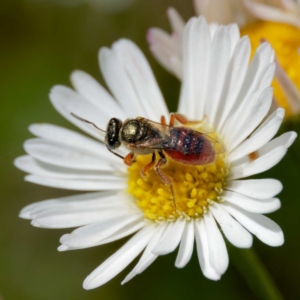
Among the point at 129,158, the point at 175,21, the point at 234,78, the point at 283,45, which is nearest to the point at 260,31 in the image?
the point at 283,45

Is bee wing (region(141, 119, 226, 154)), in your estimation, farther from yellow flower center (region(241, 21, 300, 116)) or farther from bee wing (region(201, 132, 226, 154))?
yellow flower center (region(241, 21, 300, 116))

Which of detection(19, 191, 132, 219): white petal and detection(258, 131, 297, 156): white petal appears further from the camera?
detection(19, 191, 132, 219): white petal

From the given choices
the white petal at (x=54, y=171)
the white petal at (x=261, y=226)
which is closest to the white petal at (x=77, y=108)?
the white petal at (x=54, y=171)

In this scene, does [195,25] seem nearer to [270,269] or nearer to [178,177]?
[178,177]

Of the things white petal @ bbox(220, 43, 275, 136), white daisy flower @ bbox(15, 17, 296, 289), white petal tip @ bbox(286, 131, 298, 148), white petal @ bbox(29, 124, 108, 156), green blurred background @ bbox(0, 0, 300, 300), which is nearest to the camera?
white petal tip @ bbox(286, 131, 298, 148)

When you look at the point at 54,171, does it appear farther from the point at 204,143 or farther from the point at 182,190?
the point at 204,143

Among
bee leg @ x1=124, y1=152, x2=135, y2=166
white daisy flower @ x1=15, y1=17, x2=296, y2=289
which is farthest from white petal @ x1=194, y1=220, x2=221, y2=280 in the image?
bee leg @ x1=124, y1=152, x2=135, y2=166

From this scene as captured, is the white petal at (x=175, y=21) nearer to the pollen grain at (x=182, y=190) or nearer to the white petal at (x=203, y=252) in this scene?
the pollen grain at (x=182, y=190)
